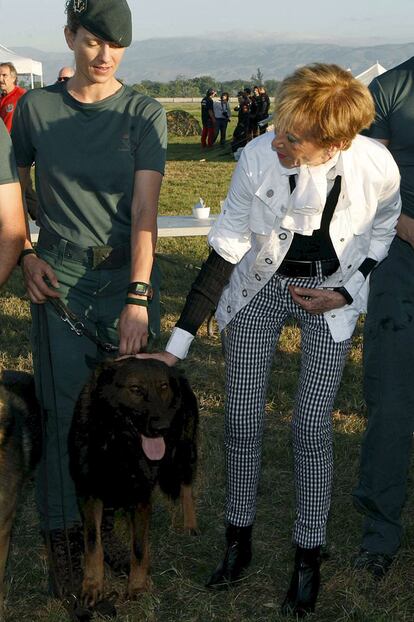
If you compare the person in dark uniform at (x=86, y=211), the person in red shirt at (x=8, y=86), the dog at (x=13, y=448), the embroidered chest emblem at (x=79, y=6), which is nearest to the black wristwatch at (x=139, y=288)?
the person in dark uniform at (x=86, y=211)

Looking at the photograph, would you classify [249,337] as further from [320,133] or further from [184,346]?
[320,133]

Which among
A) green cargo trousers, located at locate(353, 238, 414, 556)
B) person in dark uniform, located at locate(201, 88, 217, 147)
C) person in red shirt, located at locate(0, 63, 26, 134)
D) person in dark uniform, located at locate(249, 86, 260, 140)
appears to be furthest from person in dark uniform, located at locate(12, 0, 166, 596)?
person in dark uniform, located at locate(201, 88, 217, 147)

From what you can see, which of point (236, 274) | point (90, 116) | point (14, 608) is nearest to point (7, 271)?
point (90, 116)

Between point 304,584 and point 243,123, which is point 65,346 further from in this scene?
point 243,123

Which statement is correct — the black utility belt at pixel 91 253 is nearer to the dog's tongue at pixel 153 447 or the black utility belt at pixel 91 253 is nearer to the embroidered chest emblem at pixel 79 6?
the dog's tongue at pixel 153 447

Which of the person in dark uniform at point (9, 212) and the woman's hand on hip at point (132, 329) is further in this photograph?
the woman's hand on hip at point (132, 329)

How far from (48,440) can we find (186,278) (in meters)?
6.05

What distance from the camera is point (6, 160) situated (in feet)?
9.53

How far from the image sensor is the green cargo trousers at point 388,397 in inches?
138

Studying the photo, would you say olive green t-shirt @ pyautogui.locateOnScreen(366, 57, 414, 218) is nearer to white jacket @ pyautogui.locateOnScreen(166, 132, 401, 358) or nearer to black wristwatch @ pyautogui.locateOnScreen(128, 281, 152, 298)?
white jacket @ pyautogui.locateOnScreen(166, 132, 401, 358)

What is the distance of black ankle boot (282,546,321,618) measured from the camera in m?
3.32

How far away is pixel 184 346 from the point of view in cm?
311

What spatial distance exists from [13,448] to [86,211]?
3.38ft

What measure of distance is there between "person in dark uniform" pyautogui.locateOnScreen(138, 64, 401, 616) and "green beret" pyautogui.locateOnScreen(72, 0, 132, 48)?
0.66m
